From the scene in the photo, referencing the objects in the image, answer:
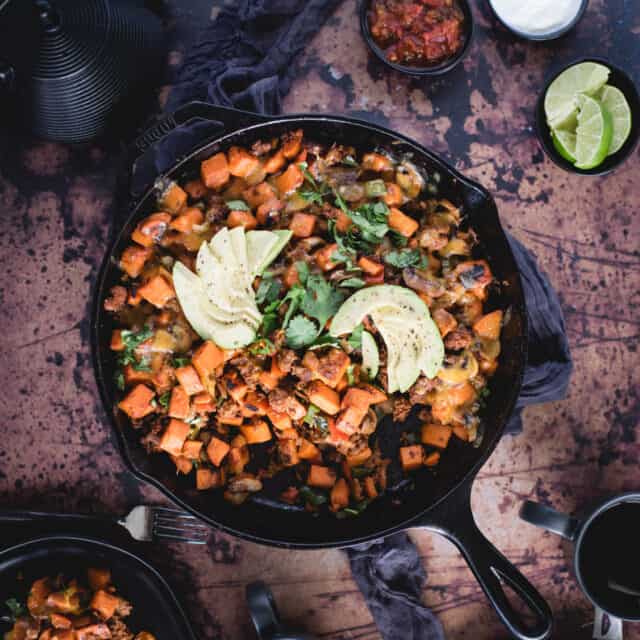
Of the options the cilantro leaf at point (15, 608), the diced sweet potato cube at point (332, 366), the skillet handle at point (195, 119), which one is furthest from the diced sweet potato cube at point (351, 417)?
the cilantro leaf at point (15, 608)

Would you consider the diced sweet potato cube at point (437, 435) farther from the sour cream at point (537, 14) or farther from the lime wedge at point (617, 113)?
the sour cream at point (537, 14)

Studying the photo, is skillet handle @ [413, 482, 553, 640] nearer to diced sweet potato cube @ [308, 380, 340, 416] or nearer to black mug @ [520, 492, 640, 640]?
black mug @ [520, 492, 640, 640]

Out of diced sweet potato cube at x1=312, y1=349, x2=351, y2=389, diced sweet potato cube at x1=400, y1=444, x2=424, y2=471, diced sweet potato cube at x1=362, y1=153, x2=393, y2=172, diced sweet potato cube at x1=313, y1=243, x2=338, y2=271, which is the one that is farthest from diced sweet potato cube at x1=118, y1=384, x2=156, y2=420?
diced sweet potato cube at x1=362, y1=153, x2=393, y2=172

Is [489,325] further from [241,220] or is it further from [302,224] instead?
[241,220]

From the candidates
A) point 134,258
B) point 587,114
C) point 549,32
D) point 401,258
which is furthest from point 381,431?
point 549,32

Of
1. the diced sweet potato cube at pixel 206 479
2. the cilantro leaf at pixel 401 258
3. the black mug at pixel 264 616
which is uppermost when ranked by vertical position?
the cilantro leaf at pixel 401 258

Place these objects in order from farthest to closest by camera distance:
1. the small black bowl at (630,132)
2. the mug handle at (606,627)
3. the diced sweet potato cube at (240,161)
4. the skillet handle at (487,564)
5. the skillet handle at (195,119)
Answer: the mug handle at (606,627) → the small black bowl at (630,132) → the diced sweet potato cube at (240,161) → the skillet handle at (195,119) → the skillet handle at (487,564)

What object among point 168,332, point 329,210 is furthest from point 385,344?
point 168,332

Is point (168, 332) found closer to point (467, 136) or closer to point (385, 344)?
point (385, 344)
